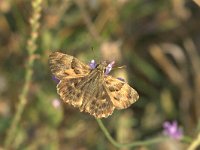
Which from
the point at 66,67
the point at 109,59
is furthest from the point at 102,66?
the point at 109,59

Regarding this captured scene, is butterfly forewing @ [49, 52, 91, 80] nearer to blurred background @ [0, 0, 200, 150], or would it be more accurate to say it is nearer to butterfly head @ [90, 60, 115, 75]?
butterfly head @ [90, 60, 115, 75]

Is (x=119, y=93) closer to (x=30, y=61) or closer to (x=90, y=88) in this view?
(x=90, y=88)

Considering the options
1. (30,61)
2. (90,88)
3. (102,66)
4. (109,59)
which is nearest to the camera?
(90,88)

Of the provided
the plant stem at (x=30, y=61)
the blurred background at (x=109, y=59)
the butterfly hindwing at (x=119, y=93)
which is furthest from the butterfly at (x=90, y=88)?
the blurred background at (x=109, y=59)

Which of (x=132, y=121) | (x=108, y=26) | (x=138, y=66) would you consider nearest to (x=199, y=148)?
(x=132, y=121)

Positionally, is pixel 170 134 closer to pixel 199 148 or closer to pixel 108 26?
pixel 199 148
